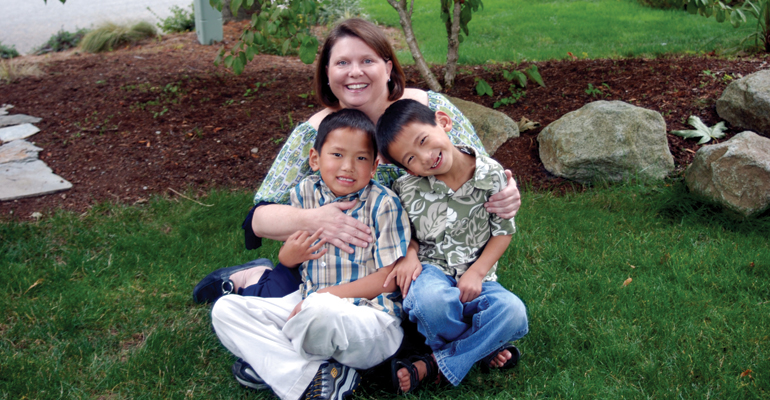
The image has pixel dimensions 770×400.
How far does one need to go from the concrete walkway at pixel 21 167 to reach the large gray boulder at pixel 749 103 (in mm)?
5070

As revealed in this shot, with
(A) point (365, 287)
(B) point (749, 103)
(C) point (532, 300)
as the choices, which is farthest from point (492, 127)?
(A) point (365, 287)

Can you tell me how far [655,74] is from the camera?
5.23 metres

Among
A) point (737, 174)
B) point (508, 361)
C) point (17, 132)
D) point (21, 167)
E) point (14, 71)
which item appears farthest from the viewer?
point (14, 71)

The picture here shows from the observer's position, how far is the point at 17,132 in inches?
202

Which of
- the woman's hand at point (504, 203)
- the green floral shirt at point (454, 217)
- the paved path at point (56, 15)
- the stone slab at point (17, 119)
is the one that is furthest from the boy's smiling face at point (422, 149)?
the paved path at point (56, 15)

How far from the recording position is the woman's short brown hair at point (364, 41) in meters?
2.52

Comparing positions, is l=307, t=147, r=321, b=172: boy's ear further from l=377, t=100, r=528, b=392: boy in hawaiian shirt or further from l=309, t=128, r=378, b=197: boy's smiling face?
l=377, t=100, r=528, b=392: boy in hawaiian shirt

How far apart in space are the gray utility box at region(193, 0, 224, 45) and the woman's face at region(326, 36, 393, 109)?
18.9 feet

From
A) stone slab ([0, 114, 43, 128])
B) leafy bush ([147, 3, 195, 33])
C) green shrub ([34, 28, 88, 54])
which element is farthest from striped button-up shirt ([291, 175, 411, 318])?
→ green shrub ([34, 28, 88, 54])

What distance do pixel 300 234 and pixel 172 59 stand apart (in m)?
5.36

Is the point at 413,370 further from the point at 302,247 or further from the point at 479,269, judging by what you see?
the point at 302,247

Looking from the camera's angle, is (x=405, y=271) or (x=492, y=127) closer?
(x=405, y=271)

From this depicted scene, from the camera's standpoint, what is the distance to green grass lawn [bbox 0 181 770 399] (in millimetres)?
2320

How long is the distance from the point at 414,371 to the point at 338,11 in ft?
30.5
